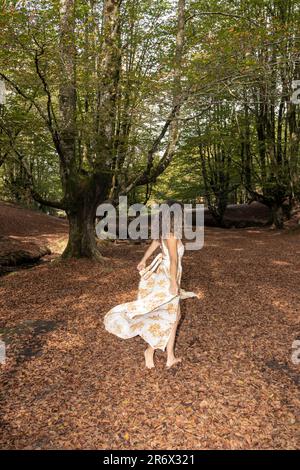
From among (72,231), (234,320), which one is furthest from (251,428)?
(72,231)

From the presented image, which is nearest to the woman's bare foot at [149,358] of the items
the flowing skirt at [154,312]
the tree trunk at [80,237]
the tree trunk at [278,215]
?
the flowing skirt at [154,312]

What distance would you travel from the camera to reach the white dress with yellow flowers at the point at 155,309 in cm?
460

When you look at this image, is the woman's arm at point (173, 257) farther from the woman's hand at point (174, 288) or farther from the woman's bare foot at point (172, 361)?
the woman's bare foot at point (172, 361)

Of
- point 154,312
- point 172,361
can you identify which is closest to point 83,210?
point 154,312

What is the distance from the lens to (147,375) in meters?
4.55

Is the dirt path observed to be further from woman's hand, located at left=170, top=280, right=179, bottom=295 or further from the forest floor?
woman's hand, located at left=170, top=280, right=179, bottom=295

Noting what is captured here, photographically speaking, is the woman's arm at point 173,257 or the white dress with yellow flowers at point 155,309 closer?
the woman's arm at point 173,257

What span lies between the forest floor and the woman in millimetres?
484

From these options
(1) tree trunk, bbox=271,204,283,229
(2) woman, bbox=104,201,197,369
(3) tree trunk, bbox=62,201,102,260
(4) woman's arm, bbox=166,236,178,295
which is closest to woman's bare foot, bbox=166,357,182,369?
(2) woman, bbox=104,201,197,369

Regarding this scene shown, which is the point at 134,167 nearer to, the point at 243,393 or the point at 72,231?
the point at 72,231

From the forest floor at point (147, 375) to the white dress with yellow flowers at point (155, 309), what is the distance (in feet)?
1.69

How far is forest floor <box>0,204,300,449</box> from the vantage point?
3455 mm

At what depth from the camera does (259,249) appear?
14523 millimetres

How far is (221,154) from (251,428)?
80.4 feet
